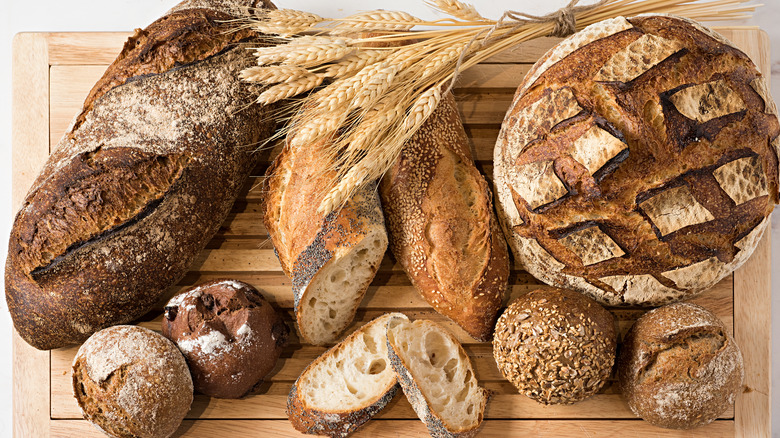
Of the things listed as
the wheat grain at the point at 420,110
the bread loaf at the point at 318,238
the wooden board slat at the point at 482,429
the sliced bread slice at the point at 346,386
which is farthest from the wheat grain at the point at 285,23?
the wooden board slat at the point at 482,429

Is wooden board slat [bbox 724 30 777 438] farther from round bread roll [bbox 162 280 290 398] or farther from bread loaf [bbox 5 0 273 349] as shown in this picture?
bread loaf [bbox 5 0 273 349]

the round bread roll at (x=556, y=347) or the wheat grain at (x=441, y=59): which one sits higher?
the wheat grain at (x=441, y=59)

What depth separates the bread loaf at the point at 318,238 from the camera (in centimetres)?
206

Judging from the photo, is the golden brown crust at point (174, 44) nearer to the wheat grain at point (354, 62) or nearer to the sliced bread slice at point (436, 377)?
the wheat grain at point (354, 62)

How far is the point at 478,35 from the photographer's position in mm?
2029

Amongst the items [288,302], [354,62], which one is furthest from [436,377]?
[354,62]

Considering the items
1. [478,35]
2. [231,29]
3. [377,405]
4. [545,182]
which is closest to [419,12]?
[478,35]

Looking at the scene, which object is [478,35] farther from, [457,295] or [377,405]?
[377,405]

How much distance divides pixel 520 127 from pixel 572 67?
0.27m

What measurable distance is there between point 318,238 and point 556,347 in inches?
37.2

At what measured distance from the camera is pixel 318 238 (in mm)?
2059

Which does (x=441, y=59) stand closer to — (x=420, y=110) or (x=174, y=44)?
(x=420, y=110)

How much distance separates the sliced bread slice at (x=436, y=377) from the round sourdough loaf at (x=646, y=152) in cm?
56

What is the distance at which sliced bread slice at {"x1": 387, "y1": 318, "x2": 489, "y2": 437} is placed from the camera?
2082mm
